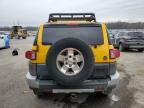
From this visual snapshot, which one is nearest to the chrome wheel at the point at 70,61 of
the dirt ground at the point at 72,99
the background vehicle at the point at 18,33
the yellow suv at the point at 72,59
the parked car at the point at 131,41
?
the yellow suv at the point at 72,59

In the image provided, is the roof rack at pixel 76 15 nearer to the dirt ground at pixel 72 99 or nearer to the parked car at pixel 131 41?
the dirt ground at pixel 72 99

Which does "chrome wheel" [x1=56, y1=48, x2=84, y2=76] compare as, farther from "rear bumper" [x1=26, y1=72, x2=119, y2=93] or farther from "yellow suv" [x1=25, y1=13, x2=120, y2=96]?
"rear bumper" [x1=26, y1=72, x2=119, y2=93]

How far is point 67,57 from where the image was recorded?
471 centimetres

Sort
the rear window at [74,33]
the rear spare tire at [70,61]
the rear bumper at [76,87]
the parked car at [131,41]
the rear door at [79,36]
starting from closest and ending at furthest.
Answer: the rear spare tire at [70,61], the rear bumper at [76,87], the rear door at [79,36], the rear window at [74,33], the parked car at [131,41]

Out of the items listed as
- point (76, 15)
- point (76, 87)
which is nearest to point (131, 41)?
point (76, 15)

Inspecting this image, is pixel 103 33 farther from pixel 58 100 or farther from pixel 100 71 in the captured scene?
pixel 58 100

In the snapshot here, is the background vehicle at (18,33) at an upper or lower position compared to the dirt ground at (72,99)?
lower

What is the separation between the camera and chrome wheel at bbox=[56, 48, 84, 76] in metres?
4.69

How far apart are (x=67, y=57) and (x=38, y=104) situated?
1.38 meters

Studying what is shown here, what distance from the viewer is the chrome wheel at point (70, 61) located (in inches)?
185

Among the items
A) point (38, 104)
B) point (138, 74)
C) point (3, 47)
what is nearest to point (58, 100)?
point (38, 104)

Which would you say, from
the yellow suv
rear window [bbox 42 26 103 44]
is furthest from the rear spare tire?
rear window [bbox 42 26 103 44]

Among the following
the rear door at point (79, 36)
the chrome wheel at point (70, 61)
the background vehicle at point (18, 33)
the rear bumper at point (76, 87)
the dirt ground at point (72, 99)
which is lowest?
the background vehicle at point (18, 33)

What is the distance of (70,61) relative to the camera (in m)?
4.71
